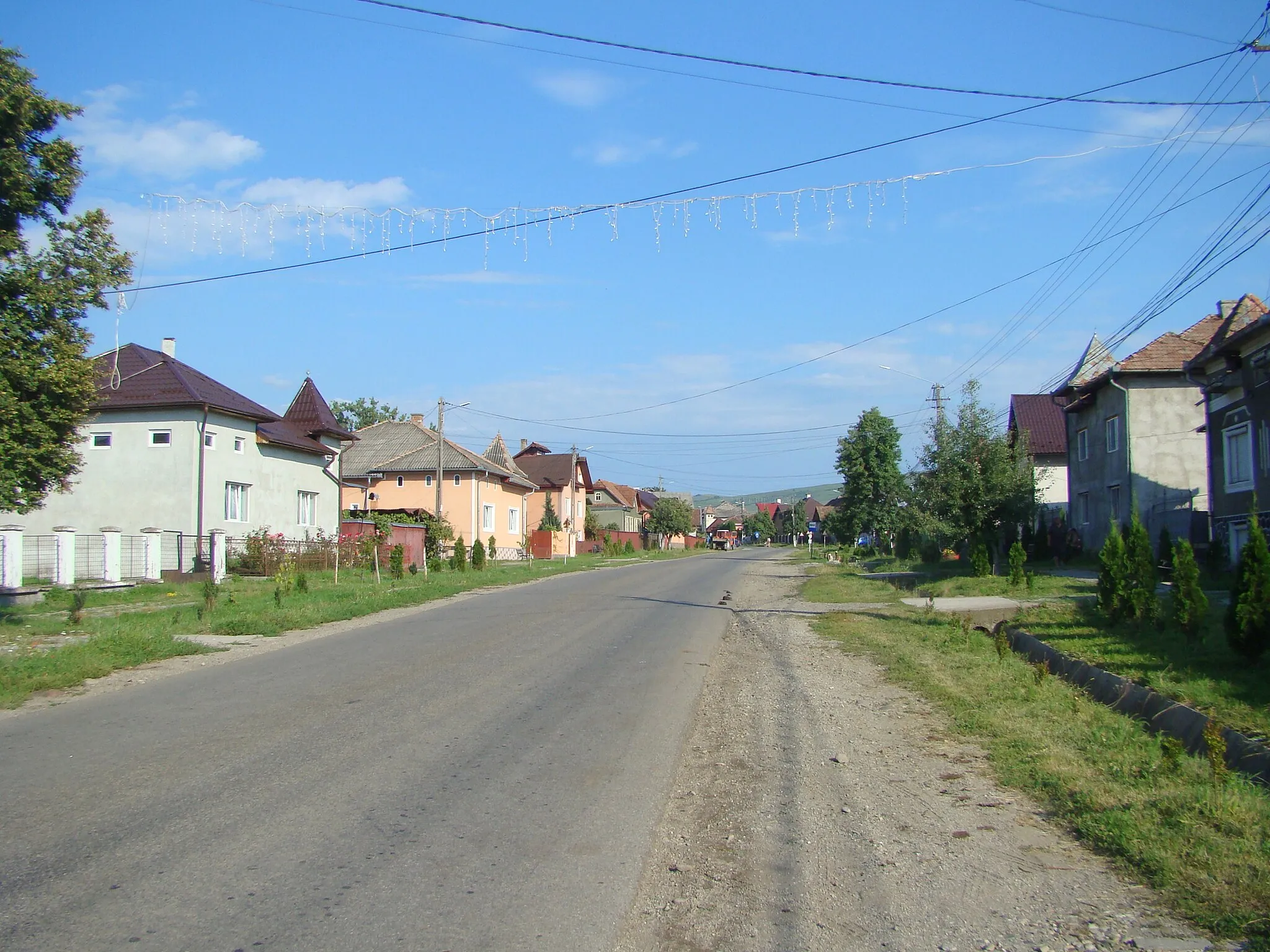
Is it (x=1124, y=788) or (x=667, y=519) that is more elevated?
(x=667, y=519)

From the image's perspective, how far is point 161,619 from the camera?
56.0ft

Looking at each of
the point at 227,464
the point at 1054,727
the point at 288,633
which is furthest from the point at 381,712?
the point at 227,464

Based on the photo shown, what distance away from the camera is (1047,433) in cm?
4606

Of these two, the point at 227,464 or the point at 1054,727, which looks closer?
the point at 1054,727

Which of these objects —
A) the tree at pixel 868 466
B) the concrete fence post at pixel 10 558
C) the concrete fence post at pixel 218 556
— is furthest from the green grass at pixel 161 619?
the tree at pixel 868 466

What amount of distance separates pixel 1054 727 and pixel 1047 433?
135 feet

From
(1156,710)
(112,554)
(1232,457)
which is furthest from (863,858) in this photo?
(112,554)

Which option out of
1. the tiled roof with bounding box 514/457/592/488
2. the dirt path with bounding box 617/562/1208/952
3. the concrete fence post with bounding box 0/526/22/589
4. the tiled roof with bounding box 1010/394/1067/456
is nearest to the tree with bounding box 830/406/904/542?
the tiled roof with bounding box 1010/394/1067/456

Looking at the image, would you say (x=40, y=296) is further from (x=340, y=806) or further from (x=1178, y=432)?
(x=1178, y=432)

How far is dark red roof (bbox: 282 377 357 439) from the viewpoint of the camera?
40188mm

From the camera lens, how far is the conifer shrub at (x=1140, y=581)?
13.5m

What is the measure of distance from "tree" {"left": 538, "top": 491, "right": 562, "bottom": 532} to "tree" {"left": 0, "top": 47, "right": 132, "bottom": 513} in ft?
154

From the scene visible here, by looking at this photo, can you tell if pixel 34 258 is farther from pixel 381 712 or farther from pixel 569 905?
pixel 569 905

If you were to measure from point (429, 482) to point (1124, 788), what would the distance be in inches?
1834
